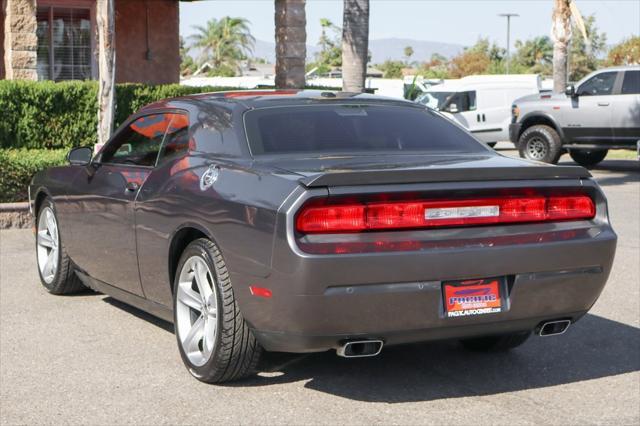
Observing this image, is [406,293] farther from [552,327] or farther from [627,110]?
[627,110]

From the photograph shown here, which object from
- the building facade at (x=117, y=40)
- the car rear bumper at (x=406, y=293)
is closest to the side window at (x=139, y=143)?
the car rear bumper at (x=406, y=293)

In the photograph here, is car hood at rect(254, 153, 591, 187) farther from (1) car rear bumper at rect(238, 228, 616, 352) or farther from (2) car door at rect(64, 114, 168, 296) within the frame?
(2) car door at rect(64, 114, 168, 296)

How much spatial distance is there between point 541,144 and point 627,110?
1.97 metres

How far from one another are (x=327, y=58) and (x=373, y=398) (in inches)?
3796

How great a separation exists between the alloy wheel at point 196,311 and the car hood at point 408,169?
72cm

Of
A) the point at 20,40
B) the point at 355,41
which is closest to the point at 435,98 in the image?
the point at 355,41

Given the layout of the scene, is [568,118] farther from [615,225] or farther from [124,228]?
[124,228]

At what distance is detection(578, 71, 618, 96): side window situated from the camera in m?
20.9

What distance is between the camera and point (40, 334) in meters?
6.88

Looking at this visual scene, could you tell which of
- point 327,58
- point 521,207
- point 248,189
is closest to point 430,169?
point 521,207

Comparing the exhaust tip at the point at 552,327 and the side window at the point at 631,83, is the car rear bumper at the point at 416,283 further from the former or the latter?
the side window at the point at 631,83

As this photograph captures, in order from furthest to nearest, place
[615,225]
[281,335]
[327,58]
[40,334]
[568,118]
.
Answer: [327,58] → [568,118] → [615,225] → [40,334] → [281,335]

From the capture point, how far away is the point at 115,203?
6.70m

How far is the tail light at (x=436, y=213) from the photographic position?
4.90m
